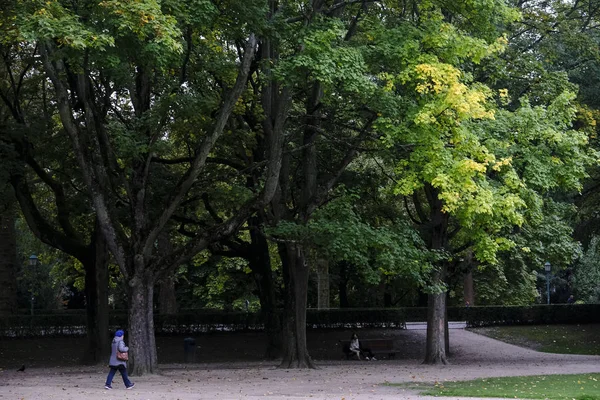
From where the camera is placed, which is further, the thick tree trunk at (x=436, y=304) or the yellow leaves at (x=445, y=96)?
the thick tree trunk at (x=436, y=304)

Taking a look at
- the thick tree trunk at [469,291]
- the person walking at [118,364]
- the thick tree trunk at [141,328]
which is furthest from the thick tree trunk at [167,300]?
the person walking at [118,364]

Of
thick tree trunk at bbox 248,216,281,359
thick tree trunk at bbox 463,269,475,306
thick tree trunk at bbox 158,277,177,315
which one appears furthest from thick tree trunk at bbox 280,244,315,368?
thick tree trunk at bbox 463,269,475,306

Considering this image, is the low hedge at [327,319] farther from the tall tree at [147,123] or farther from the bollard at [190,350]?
the tall tree at [147,123]

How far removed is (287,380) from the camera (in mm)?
21469

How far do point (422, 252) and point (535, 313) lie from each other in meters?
22.8

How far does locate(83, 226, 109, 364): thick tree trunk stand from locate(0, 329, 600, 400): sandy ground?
226 centimetres

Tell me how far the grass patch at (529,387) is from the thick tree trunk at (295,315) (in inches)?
239

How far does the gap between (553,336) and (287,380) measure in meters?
22.8

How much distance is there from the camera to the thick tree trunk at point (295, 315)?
25.5 metres

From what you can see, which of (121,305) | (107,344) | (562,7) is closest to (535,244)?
(562,7)

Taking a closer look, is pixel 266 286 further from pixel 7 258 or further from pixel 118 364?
pixel 118 364

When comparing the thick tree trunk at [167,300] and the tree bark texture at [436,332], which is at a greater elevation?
the thick tree trunk at [167,300]

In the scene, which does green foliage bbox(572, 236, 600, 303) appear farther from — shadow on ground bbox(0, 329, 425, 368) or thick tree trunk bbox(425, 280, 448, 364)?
thick tree trunk bbox(425, 280, 448, 364)

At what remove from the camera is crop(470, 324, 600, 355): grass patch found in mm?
37438
